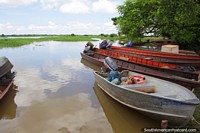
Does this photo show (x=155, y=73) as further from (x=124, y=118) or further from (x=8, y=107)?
(x=8, y=107)

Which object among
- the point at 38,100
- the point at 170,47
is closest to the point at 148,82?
the point at 38,100

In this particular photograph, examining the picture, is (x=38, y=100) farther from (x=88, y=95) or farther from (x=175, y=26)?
(x=175, y=26)

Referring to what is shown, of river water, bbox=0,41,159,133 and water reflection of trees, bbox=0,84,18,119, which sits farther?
Result: water reflection of trees, bbox=0,84,18,119

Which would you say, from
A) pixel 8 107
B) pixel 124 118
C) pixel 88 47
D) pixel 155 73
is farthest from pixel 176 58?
pixel 88 47

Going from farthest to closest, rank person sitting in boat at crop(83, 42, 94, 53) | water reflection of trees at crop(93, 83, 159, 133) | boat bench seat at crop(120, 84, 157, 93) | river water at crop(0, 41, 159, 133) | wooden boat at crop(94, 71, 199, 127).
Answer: person sitting in boat at crop(83, 42, 94, 53)
boat bench seat at crop(120, 84, 157, 93)
river water at crop(0, 41, 159, 133)
water reflection of trees at crop(93, 83, 159, 133)
wooden boat at crop(94, 71, 199, 127)

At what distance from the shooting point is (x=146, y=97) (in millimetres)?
8023

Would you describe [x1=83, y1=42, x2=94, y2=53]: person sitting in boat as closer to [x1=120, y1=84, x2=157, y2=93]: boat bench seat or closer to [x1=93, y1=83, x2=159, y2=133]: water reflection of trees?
[x1=93, y1=83, x2=159, y2=133]: water reflection of trees

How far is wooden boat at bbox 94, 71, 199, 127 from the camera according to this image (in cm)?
725

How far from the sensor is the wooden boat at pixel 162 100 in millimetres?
7254

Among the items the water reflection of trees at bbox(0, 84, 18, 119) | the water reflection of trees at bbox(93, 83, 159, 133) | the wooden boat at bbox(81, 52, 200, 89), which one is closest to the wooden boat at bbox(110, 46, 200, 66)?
the wooden boat at bbox(81, 52, 200, 89)

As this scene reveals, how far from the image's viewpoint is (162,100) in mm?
7543

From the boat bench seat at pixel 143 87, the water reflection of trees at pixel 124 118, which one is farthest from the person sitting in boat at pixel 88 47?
the boat bench seat at pixel 143 87

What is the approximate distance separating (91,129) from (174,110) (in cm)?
303

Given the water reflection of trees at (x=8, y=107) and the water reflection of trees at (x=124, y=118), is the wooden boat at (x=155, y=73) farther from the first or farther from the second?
the water reflection of trees at (x=8, y=107)
